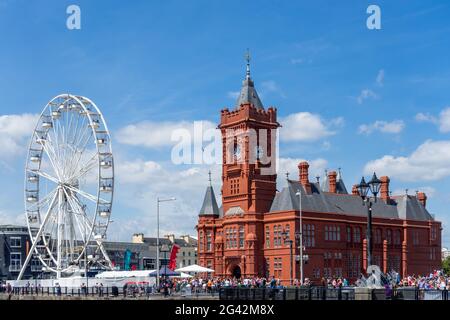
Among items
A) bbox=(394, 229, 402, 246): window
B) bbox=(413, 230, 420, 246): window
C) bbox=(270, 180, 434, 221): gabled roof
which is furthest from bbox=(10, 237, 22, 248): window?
bbox=(413, 230, 420, 246): window

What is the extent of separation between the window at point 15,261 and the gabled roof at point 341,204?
7238 centimetres

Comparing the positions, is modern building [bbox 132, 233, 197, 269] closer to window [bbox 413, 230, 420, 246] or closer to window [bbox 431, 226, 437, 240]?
window [bbox 431, 226, 437, 240]

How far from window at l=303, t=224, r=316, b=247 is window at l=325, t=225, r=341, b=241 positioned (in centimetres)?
288

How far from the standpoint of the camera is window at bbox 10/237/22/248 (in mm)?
155500

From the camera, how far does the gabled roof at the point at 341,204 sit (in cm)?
9975

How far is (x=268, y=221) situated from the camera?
327 feet

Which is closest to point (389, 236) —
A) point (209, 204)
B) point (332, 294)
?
point (209, 204)

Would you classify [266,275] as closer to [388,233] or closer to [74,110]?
[388,233]

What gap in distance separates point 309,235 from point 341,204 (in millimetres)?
10618

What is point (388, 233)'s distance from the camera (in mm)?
111812
